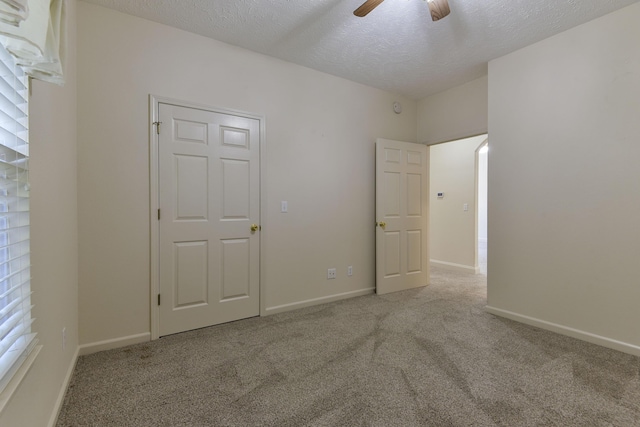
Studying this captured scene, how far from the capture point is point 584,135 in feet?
8.07

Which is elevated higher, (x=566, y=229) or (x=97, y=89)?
(x=97, y=89)

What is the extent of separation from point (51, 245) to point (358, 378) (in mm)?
1940

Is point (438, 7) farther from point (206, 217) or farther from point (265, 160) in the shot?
point (206, 217)

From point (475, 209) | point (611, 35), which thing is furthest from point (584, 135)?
point (475, 209)

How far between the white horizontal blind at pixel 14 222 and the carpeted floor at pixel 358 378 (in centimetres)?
82

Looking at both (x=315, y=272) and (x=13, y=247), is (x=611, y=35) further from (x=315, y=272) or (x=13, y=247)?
(x=13, y=247)

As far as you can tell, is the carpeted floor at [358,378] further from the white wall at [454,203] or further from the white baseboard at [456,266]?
the white wall at [454,203]

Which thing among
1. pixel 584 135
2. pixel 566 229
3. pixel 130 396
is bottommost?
pixel 130 396

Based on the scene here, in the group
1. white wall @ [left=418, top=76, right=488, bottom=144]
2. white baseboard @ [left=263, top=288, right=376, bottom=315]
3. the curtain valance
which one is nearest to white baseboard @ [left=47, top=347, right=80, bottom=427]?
white baseboard @ [left=263, top=288, right=376, bottom=315]

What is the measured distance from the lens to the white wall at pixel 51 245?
1.26m

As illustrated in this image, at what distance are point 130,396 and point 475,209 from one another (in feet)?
16.3

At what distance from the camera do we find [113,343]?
2.31 metres

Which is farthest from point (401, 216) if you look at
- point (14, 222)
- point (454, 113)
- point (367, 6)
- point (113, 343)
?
point (14, 222)

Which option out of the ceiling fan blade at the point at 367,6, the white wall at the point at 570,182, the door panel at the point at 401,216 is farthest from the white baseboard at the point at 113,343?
the white wall at the point at 570,182
